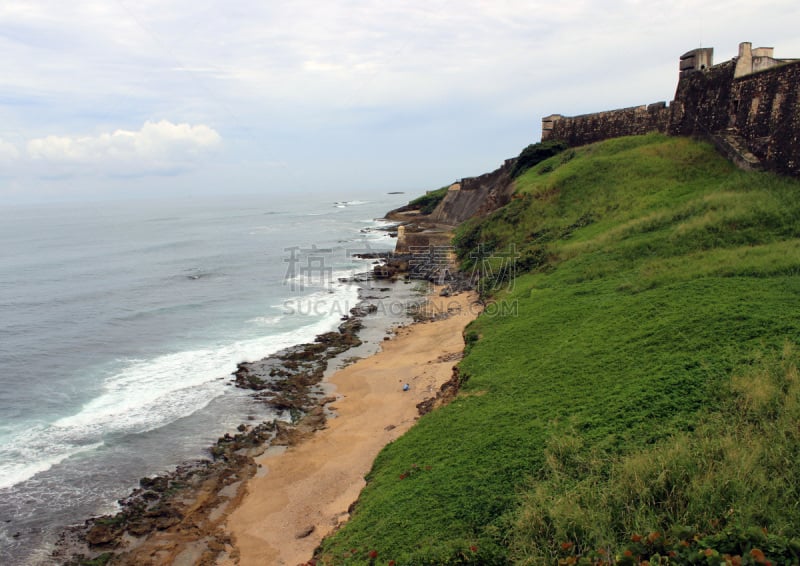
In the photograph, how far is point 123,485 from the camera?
1370cm

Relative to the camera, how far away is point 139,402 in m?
18.6

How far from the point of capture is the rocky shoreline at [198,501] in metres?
11.1

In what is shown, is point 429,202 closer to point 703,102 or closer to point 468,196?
point 468,196

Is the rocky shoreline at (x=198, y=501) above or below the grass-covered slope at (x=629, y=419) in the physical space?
below

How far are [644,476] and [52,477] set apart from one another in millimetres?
14795

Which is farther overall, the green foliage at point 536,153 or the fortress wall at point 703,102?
the green foliage at point 536,153

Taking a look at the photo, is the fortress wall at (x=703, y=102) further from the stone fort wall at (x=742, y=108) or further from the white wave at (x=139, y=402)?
the white wave at (x=139, y=402)

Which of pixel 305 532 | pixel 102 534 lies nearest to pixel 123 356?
pixel 102 534

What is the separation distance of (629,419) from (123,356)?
2231 centimetres

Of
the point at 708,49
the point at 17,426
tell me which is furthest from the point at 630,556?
the point at 708,49

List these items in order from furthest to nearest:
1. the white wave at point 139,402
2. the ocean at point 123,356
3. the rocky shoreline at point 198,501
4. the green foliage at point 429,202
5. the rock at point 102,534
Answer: the green foliage at point 429,202
the white wave at point 139,402
the ocean at point 123,356
the rock at point 102,534
the rocky shoreline at point 198,501

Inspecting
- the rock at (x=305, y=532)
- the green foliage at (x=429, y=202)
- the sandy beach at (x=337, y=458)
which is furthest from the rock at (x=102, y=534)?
the green foliage at (x=429, y=202)

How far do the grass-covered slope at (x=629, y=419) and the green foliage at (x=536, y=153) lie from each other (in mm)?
20226

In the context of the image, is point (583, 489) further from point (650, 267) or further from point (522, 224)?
point (522, 224)
